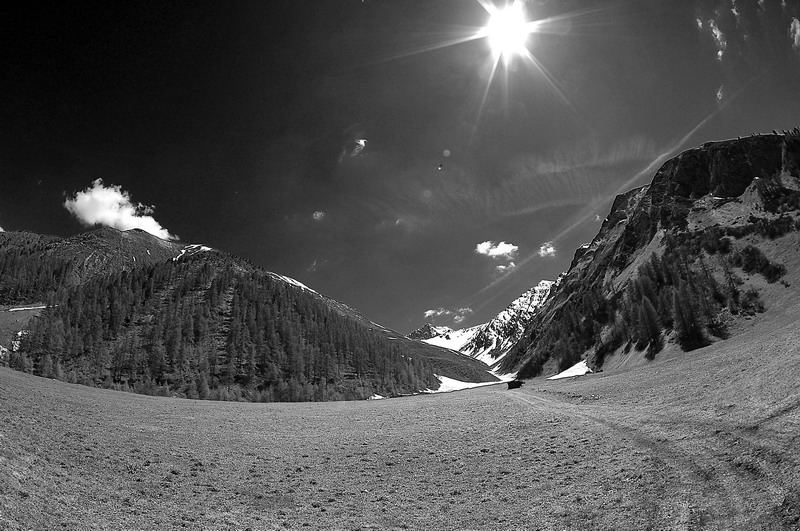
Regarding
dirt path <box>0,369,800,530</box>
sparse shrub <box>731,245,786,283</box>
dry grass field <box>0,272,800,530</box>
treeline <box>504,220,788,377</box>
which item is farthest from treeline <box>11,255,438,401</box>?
sparse shrub <box>731,245,786,283</box>

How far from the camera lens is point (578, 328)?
158875 millimetres

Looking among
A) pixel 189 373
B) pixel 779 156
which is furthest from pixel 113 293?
pixel 779 156

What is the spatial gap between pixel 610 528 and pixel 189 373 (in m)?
110

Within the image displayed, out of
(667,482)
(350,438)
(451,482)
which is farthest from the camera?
(350,438)

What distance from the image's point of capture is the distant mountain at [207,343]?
328ft

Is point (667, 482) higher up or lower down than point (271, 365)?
lower down

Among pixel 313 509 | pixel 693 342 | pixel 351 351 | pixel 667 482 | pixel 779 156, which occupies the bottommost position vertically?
pixel 313 509

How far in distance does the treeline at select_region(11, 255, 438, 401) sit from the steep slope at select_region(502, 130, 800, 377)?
69.8 m

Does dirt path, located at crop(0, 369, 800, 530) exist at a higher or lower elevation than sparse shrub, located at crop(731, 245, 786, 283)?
lower

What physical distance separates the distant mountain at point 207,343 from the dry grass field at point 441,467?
241 ft

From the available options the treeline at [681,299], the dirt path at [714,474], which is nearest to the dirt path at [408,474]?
the dirt path at [714,474]

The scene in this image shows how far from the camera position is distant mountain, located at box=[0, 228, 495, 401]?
99.9 metres

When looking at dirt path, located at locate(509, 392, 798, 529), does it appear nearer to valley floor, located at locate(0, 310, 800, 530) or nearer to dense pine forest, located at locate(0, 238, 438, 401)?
valley floor, located at locate(0, 310, 800, 530)

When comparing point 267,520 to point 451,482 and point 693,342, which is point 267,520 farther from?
point 693,342
